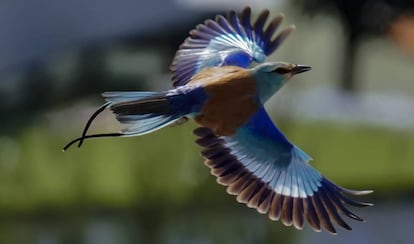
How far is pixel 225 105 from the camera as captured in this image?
1608mm

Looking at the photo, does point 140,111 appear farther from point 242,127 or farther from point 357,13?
point 357,13

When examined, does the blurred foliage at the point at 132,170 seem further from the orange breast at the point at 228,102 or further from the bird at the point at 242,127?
the orange breast at the point at 228,102

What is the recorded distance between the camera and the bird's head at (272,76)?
1.60m

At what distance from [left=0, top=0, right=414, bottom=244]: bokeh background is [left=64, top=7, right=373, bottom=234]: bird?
210cm

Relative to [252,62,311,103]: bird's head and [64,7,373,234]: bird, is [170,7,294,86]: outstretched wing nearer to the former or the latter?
[64,7,373,234]: bird

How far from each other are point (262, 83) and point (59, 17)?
21.6 feet

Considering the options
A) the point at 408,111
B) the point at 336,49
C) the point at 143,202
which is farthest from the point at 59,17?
the point at 336,49

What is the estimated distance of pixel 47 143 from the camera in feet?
15.6

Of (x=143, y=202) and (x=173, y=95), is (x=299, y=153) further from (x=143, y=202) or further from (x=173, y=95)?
(x=143, y=202)

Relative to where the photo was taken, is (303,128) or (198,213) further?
(303,128)

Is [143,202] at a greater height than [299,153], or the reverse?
[299,153]

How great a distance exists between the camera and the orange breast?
1.60 meters

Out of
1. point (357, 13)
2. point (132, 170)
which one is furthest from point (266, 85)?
point (357, 13)

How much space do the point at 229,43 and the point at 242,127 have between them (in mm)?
304
